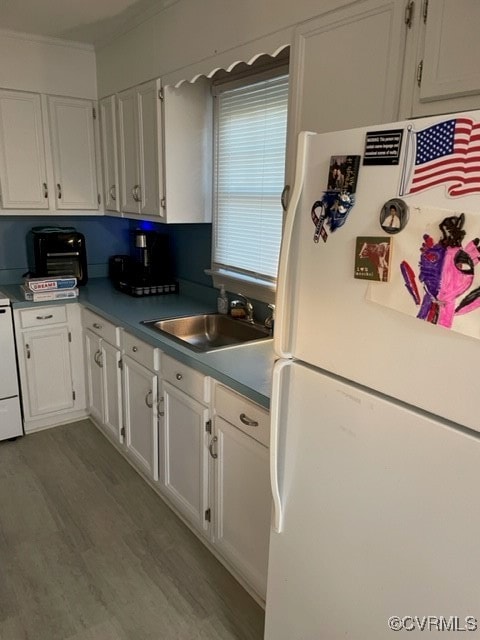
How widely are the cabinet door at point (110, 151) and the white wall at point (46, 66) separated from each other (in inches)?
7.8

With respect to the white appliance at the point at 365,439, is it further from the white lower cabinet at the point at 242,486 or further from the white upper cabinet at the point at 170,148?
the white upper cabinet at the point at 170,148

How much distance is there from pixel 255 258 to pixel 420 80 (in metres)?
1.43

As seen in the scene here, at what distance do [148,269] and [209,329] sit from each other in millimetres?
839

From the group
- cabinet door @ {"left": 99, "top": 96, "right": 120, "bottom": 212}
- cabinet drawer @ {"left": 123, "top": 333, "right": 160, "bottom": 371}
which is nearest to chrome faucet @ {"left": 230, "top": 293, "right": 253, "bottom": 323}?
cabinet drawer @ {"left": 123, "top": 333, "right": 160, "bottom": 371}

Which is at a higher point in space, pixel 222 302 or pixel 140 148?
pixel 140 148

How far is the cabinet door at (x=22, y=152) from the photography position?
295 centimetres

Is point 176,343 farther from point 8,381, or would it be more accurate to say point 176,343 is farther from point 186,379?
point 8,381

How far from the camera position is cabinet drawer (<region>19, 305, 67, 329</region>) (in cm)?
297

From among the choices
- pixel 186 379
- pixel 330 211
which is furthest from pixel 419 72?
pixel 186 379

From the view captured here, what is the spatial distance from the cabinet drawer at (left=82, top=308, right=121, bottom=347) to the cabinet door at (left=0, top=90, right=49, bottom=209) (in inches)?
33.0

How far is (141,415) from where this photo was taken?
100 inches

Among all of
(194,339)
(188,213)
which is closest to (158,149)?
(188,213)

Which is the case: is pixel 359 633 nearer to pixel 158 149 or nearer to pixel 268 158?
pixel 268 158

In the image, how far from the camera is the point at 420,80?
1290 mm
